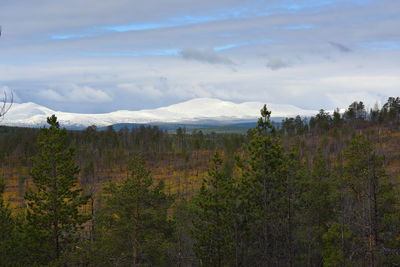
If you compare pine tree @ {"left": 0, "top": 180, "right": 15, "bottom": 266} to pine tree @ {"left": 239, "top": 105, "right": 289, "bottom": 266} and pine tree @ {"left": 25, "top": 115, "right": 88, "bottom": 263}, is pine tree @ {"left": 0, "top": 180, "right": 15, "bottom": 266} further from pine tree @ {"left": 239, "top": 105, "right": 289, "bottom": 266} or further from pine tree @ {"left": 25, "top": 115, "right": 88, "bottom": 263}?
pine tree @ {"left": 239, "top": 105, "right": 289, "bottom": 266}

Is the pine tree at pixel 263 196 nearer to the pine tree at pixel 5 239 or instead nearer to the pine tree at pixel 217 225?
the pine tree at pixel 217 225

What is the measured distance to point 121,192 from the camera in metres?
31.4

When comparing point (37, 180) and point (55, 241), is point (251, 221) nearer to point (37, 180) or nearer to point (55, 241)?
point (55, 241)

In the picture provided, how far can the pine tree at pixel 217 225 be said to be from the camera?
98.6 ft

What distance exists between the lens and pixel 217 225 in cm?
3064

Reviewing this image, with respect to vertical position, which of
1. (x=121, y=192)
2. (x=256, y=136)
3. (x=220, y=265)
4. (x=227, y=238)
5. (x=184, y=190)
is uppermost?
(x=256, y=136)

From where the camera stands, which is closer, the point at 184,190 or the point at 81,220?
the point at 81,220

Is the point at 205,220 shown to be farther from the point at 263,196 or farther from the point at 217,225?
the point at 263,196

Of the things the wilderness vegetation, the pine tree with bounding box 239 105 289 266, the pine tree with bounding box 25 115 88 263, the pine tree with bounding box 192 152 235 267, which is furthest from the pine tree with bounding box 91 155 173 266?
the pine tree with bounding box 239 105 289 266

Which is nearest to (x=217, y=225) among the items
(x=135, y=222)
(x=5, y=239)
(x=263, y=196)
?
(x=263, y=196)

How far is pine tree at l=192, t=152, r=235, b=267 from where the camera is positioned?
1183 inches

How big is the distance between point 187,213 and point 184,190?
235 feet

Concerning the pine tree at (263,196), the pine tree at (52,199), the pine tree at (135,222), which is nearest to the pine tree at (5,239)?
the pine tree at (52,199)

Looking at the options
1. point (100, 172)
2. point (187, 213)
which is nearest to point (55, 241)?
point (187, 213)
